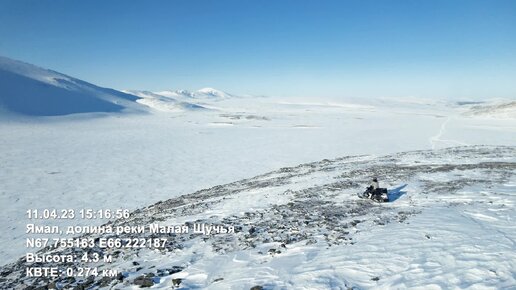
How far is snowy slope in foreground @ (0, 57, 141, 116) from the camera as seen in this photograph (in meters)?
78.9

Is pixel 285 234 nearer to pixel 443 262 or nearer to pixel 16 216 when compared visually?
pixel 443 262

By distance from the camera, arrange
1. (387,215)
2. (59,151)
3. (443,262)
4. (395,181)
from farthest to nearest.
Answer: (59,151), (395,181), (387,215), (443,262)

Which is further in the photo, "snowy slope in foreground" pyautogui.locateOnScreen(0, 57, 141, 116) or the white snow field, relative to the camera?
"snowy slope in foreground" pyautogui.locateOnScreen(0, 57, 141, 116)

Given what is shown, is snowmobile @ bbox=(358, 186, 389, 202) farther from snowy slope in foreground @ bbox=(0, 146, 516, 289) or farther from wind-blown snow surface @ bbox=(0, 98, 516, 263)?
wind-blown snow surface @ bbox=(0, 98, 516, 263)

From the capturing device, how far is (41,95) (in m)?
90.3

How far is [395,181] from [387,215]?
17.0 ft

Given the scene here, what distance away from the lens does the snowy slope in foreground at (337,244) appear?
625 centimetres

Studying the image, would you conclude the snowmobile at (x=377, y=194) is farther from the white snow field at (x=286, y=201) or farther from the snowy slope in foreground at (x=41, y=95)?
the snowy slope in foreground at (x=41, y=95)

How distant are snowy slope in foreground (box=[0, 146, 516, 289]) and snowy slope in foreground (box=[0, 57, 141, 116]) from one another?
262ft

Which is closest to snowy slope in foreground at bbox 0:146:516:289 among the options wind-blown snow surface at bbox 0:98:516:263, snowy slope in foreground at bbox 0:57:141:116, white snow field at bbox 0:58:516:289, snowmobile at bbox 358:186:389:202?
white snow field at bbox 0:58:516:289

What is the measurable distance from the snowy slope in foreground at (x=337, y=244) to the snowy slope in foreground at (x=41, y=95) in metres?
79.8

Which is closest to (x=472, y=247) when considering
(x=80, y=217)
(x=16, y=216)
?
(x=80, y=217)

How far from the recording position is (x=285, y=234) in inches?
356

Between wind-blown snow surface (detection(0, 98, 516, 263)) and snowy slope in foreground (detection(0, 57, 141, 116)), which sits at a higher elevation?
snowy slope in foreground (detection(0, 57, 141, 116))
